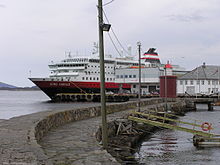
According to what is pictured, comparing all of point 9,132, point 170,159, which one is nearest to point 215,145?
point 170,159

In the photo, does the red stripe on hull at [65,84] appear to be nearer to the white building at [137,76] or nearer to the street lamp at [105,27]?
the white building at [137,76]

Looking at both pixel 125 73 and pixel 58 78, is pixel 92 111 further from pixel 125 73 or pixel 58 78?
pixel 125 73

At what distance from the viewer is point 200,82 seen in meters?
68.9

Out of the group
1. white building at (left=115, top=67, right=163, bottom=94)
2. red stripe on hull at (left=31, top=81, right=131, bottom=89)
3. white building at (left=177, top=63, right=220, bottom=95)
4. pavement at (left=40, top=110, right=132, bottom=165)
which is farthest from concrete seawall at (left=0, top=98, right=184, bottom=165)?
white building at (left=115, top=67, right=163, bottom=94)

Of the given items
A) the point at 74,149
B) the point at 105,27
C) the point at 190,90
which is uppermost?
the point at 105,27

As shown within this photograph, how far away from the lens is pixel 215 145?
16.5 metres

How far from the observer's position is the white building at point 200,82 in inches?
2712

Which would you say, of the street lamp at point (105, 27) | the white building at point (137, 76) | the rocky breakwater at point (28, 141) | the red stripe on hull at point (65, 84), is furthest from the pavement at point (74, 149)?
the white building at point (137, 76)

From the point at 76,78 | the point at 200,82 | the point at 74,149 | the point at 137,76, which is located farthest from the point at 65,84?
the point at 74,149

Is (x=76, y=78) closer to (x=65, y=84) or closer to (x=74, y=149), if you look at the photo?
(x=65, y=84)

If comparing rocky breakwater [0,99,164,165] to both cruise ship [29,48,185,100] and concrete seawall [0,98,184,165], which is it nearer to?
concrete seawall [0,98,184,165]

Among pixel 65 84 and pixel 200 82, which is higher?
pixel 200 82

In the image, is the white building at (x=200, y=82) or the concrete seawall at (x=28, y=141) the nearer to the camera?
the concrete seawall at (x=28, y=141)

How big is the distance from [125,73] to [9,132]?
65670 mm
